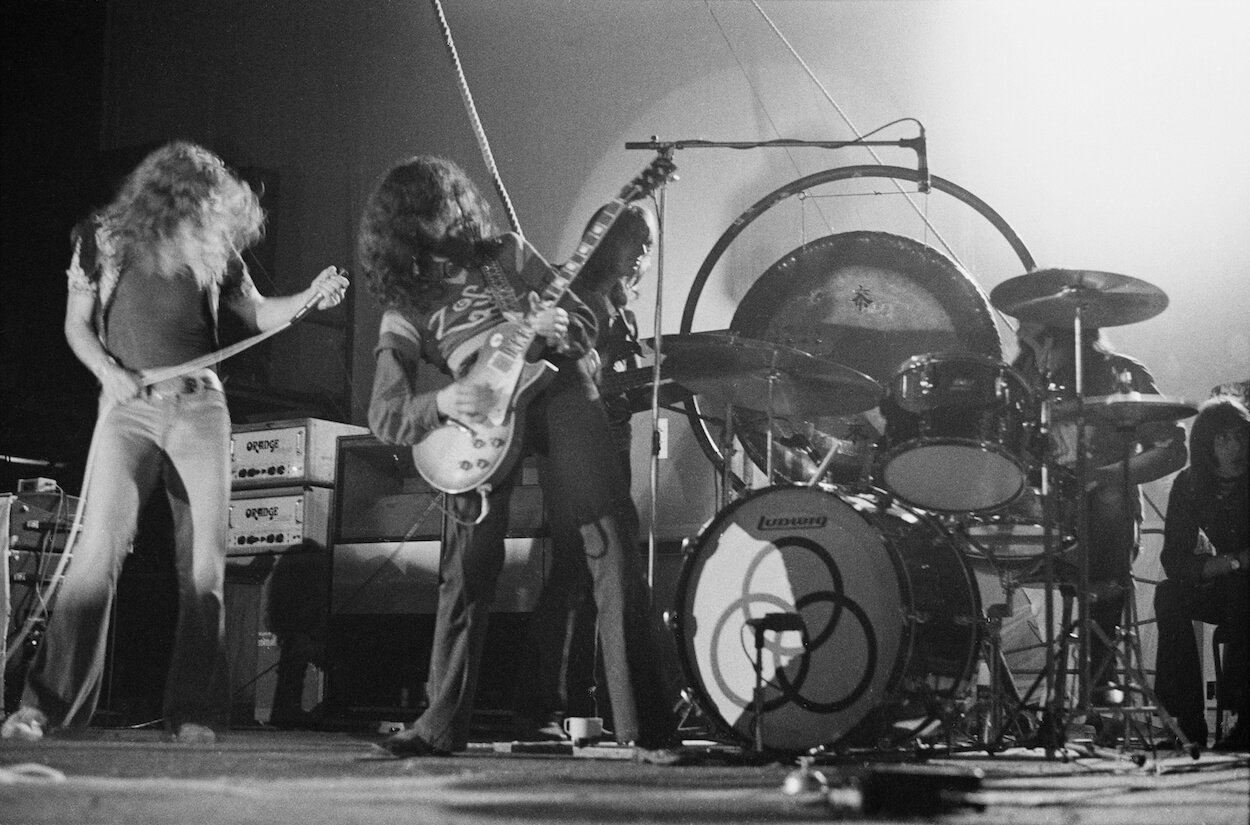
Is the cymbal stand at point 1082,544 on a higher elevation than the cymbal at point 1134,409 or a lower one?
lower

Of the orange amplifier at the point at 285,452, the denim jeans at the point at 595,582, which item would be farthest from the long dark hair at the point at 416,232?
the orange amplifier at the point at 285,452

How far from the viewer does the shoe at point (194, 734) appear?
12.8 ft

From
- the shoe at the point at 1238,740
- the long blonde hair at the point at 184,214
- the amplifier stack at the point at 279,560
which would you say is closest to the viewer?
the shoe at the point at 1238,740

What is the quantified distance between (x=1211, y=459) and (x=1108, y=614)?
24.9 inches

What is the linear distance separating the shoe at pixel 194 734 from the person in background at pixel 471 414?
2.61 feet

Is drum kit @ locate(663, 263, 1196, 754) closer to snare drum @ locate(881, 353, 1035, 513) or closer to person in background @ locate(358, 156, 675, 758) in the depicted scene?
snare drum @ locate(881, 353, 1035, 513)

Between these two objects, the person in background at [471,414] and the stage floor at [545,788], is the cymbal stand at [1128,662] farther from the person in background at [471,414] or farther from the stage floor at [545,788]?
the person in background at [471,414]

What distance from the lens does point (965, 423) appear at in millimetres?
3803

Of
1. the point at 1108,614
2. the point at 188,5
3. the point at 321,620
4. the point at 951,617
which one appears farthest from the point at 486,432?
the point at 188,5

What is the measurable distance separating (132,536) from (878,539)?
2160 millimetres

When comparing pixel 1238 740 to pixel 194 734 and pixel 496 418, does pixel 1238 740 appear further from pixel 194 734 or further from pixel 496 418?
pixel 194 734

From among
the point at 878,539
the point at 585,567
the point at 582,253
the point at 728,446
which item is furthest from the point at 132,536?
the point at 878,539

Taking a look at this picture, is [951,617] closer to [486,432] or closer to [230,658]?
[486,432]

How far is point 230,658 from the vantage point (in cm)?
513
